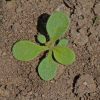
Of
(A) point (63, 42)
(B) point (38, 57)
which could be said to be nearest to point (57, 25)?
(A) point (63, 42)

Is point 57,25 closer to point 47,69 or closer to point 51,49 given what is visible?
point 51,49

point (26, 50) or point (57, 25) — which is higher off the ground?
point (57, 25)

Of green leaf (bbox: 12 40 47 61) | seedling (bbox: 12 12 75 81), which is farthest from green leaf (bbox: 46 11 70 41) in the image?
green leaf (bbox: 12 40 47 61)

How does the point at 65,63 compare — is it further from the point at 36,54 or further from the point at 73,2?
the point at 73,2

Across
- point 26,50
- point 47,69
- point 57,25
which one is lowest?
point 47,69

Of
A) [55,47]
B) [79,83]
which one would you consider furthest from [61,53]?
[79,83]

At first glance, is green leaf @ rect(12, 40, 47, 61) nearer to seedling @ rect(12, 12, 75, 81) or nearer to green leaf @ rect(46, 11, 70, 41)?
seedling @ rect(12, 12, 75, 81)

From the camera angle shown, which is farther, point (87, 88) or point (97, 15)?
point (97, 15)
